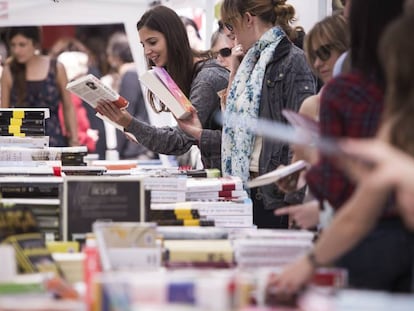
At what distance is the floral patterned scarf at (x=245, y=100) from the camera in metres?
5.46

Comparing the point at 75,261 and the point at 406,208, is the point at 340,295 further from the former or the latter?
the point at 75,261

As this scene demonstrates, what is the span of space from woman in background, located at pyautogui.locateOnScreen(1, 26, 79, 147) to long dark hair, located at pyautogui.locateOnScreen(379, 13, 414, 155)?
607 cm

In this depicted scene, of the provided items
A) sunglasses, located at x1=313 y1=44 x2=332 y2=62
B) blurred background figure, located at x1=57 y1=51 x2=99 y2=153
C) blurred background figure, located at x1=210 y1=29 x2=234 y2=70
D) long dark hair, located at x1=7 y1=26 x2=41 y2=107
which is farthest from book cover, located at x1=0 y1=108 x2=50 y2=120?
blurred background figure, located at x1=57 y1=51 x2=99 y2=153

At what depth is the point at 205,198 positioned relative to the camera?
5.24 m

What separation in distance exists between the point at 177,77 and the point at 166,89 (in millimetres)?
587

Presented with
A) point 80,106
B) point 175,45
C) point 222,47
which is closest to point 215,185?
point 175,45

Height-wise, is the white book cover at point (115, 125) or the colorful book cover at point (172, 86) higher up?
the colorful book cover at point (172, 86)

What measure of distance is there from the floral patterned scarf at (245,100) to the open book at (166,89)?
0.75 ft

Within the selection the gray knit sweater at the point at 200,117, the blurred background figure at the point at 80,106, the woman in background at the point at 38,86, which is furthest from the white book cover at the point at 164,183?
the blurred background figure at the point at 80,106

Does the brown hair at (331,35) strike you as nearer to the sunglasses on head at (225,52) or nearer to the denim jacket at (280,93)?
the denim jacket at (280,93)

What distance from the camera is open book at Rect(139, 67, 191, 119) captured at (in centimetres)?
568

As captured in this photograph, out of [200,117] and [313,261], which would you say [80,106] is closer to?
[200,117]

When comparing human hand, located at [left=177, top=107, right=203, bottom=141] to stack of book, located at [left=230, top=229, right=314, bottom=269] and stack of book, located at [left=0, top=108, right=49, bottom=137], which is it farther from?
stack of book, located at [left=230, top=229, right=314, bottom=269]

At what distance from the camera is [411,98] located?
9.27ft
